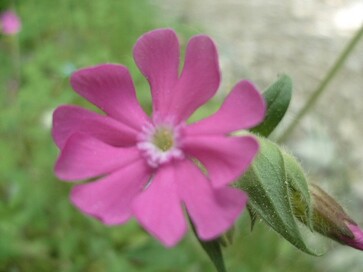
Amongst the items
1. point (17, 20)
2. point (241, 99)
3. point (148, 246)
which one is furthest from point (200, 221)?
point (17, 20)

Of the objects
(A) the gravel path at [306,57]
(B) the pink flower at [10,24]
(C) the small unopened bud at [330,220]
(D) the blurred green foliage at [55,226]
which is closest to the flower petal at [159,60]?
(C) the small unopened bud at [330,220]

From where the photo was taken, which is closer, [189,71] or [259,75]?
[189,71]

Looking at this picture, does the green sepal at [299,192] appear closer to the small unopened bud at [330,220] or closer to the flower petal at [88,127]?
the small unopened bud at [330,220]

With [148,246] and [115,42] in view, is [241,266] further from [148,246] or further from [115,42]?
[115,42]

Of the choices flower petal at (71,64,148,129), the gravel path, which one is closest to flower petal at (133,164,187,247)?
flower petal at (71,64,148,129)

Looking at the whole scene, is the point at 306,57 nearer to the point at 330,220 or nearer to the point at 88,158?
the point at 330,220

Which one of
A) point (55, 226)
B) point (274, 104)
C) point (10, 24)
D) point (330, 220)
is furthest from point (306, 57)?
point (330, 220)
